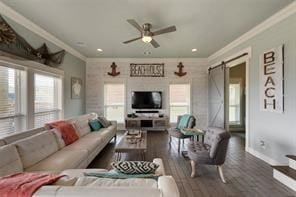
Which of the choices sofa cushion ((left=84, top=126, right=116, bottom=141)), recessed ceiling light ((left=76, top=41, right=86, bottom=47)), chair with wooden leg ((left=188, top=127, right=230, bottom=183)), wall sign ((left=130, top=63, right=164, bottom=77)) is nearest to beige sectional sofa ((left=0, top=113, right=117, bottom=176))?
sofa cushion ((left=84, top=126, right=116, bottom=141))

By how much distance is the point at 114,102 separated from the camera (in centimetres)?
848

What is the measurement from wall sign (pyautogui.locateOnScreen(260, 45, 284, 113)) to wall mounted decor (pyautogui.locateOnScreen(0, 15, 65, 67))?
486 cm

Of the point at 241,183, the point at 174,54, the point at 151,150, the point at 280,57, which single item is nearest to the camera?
the point at 241,183

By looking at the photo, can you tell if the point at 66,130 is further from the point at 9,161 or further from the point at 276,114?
the point at 276,114

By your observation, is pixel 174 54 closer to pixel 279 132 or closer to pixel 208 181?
pixel 279 132

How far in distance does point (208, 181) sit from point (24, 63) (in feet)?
13.3

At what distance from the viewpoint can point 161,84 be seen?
841 cm

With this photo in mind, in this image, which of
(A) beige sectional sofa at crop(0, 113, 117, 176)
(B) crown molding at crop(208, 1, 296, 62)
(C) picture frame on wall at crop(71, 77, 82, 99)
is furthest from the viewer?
(C) picture frame on wall at crop(71, 77, 82, 99)

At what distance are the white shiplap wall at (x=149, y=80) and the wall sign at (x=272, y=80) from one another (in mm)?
3935

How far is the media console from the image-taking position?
7957 mm

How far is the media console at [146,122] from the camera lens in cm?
796

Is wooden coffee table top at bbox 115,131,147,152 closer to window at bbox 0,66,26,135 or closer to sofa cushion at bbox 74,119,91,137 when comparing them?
sofa cushion at bbox 74,119,91,137

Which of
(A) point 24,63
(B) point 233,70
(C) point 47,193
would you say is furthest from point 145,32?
(B) point 233,70

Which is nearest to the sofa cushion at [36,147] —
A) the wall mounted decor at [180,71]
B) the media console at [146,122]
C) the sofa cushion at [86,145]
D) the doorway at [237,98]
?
the sofa cushion at [86,145]
